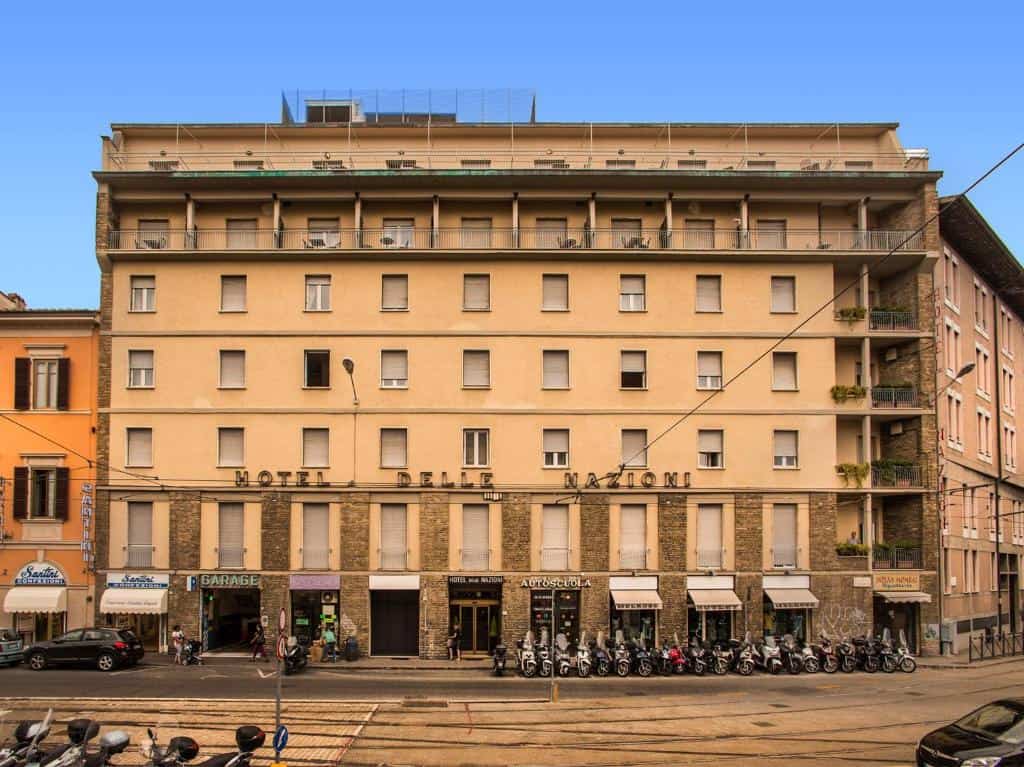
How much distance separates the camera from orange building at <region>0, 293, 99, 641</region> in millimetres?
37500

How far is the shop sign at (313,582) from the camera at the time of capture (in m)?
36.8

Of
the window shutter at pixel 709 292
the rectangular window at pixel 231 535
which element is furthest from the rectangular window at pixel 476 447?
the window shutter at pixel 709 292

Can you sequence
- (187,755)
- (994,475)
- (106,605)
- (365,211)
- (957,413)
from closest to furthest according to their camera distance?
(187,755) → (106,605) → (365,211) → (957,413) → (994,475)

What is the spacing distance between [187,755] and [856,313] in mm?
32494

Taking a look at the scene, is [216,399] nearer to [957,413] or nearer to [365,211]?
[365,211]

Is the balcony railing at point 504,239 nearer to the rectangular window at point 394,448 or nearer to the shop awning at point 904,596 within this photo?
the rectangular window at point 394,448

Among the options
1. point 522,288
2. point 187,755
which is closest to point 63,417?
point 522,288

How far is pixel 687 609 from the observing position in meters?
37.0

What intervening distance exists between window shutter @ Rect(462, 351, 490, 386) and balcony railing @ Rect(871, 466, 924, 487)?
15.8 m

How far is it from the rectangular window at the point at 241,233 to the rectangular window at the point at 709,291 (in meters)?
17.9

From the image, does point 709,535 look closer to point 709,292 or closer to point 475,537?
point 475,537

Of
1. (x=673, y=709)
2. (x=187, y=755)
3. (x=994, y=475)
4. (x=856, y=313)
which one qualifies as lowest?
(x=673, y=709)

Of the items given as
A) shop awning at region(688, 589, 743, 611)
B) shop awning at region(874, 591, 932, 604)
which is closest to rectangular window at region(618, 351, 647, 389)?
shop awning at region(688, 589, 743, 611)

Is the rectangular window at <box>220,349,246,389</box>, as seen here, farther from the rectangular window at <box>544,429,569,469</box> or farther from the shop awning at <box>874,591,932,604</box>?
the shop awning at <box>874,591,932,604</box>
